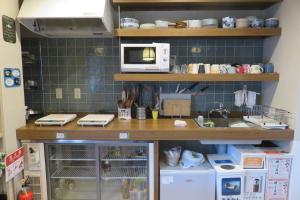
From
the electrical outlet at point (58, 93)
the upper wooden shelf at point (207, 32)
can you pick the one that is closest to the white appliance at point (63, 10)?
the upper wooden shelf at point (207, 32)

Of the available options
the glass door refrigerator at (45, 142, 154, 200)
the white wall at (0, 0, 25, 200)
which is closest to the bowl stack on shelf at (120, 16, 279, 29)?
the white wall at (0, 0, 25, 200)

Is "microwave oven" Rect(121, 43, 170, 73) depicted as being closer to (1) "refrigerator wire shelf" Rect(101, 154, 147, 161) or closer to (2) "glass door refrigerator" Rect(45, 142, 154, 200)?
(2) "glass door refrigerator" Rect(45, 142, 154, 200)

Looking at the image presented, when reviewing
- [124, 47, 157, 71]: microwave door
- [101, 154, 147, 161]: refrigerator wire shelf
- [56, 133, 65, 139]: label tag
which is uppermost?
[124, 47, 157, 71]: microwave door

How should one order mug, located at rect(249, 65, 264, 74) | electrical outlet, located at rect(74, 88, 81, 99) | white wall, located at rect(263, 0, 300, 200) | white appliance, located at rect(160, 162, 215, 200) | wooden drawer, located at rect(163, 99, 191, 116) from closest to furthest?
1. white wall, located at rect(263, 0, 300, 200)
2. white appliance, located at rect(160, 162, 215, 200)
3. mug, located at rect(249, 65, 264, 74)
4. wooden drawer, located at rect(163, 99, 191, 116)
5. electrical outlet, located at rect(74, 88, 81, 99)

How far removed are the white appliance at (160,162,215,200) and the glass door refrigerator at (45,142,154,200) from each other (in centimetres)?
12

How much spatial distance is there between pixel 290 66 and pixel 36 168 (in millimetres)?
2370

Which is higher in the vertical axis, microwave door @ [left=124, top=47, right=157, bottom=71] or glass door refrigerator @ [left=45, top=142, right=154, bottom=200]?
microwave door @ [left=124, top=47, right=157, bottom=71]

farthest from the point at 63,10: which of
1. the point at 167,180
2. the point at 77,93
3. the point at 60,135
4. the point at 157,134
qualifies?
the point at 167,180

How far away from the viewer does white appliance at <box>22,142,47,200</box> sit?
207cm

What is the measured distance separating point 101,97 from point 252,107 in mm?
1666

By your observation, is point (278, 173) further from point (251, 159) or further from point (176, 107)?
point (176, 107)

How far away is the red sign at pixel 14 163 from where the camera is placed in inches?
72.2

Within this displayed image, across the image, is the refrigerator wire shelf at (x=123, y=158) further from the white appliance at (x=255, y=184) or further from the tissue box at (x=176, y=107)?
the white appliance at (x=255, y=184)

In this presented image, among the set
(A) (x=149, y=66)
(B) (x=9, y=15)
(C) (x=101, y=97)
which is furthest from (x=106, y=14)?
(C) (x=101, y=97)
